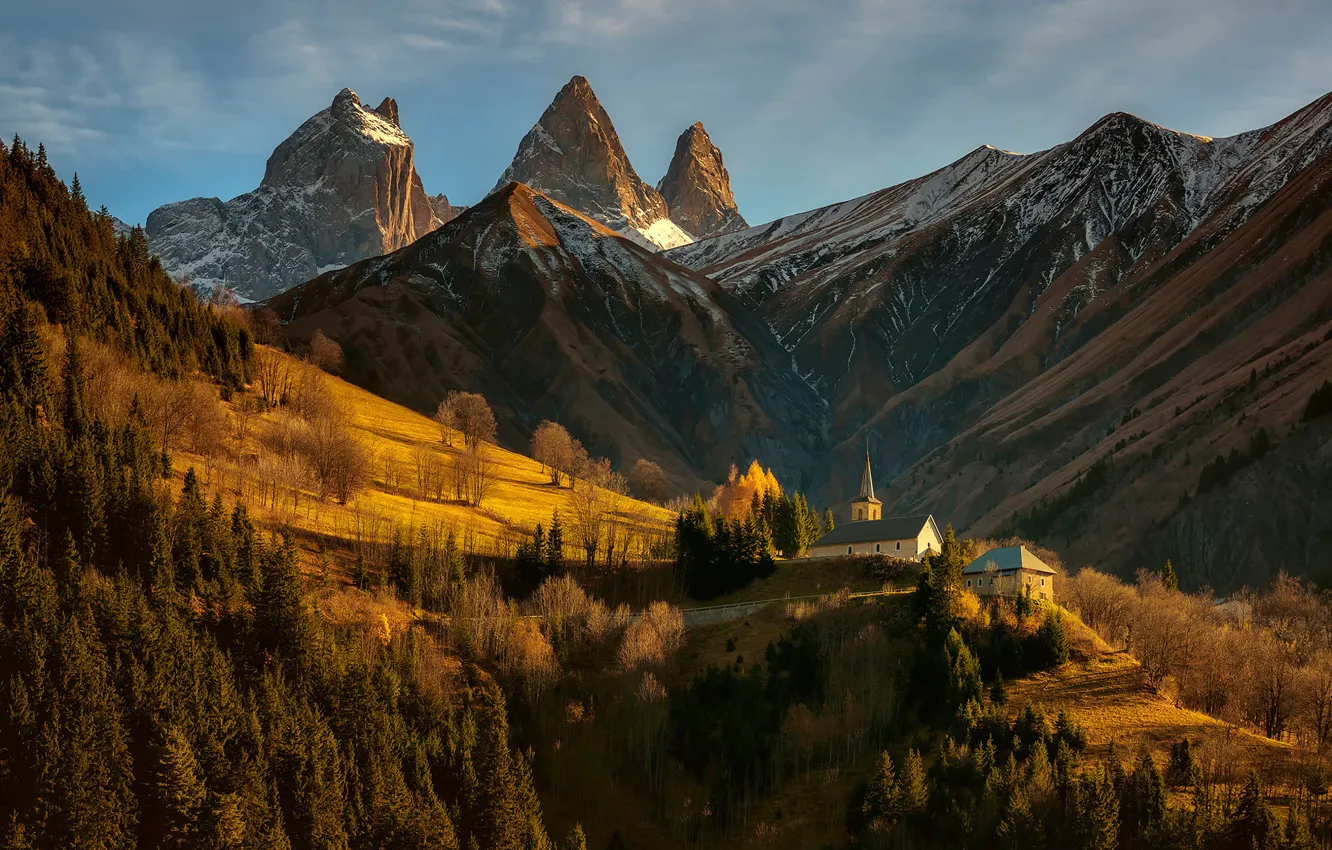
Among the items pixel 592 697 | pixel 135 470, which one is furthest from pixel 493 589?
pixel 135 470

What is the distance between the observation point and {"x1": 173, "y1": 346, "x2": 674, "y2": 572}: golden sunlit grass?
4163 inches

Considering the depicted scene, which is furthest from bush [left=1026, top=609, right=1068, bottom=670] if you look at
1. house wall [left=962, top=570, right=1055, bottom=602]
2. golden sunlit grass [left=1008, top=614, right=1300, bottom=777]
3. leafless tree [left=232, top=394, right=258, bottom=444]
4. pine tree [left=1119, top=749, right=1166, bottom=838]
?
leafless tree [left=232, top=394, right=258, bottom=444]

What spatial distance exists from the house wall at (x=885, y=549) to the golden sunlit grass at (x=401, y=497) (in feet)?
77.4

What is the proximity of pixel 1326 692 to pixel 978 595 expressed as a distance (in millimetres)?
26222

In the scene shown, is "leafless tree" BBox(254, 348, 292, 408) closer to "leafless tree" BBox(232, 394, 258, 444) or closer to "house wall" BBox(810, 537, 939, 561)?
"leafless tree" BBox(232, 394, 258, 444)

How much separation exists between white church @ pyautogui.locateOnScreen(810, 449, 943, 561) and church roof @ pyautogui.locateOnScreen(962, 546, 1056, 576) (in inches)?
253

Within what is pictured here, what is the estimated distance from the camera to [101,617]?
80562mm

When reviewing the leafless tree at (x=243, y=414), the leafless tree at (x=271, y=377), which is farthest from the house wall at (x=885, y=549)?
the leafless tree at (x=271, y=377)

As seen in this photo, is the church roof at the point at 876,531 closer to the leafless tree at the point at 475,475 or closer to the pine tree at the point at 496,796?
the leafless tree at the point at 475,475

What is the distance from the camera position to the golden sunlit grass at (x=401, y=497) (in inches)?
4163

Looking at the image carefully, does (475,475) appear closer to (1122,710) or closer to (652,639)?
(652,639)

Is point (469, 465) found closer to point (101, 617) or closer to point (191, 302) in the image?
point (191, 302)

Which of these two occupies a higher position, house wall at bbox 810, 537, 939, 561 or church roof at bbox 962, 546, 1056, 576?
house wall at bbox 810, 537, 939, 561

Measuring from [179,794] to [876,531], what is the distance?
226ft
